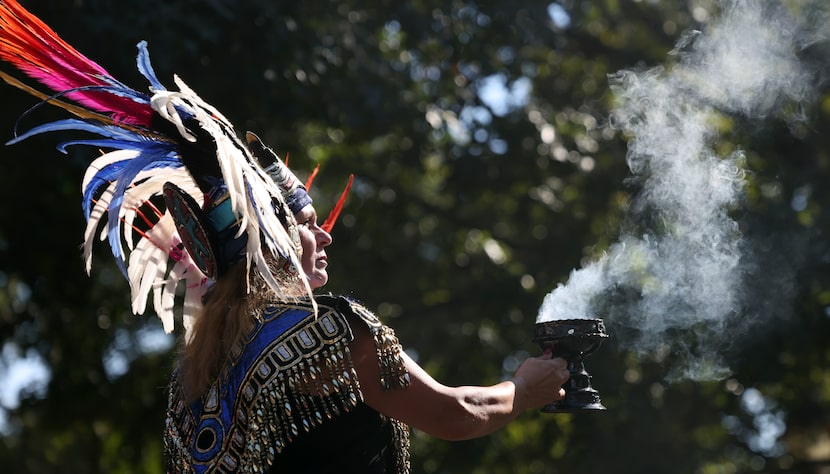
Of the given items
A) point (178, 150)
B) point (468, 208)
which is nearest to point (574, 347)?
point (178, 150)

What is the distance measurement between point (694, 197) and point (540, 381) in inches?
69.7

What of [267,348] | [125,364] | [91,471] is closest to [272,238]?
[267,348]

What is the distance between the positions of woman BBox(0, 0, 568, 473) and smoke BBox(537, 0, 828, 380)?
33.3 inches

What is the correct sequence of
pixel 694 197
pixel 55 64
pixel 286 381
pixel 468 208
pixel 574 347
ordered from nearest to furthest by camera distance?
1. pixel 286 381
2. pixel 55 64
3. pixel 574 347
4. pixel 694 197
5. pixel 468 208

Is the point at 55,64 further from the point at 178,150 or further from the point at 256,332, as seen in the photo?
the point at 256,332

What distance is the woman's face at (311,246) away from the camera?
3086 mm

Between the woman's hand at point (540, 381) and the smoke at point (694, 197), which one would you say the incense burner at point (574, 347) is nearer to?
the woman's hand at point (540, 381)

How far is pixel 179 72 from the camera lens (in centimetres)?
625

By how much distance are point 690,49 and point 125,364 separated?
5332 millimetres

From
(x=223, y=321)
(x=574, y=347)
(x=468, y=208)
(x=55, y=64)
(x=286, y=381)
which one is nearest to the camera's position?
(x=286, y=381)

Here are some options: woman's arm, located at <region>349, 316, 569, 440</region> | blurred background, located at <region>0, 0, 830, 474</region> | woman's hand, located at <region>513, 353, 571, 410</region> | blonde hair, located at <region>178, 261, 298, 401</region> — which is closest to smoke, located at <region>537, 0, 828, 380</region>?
blurred background, located at <region>0, 0, 830, 474</region>

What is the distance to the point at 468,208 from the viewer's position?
9344 millimetres

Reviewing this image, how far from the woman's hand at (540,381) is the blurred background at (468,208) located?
2917 mm

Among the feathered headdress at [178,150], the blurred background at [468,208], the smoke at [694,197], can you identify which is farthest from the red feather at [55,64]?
the blurred background at [468,208]
